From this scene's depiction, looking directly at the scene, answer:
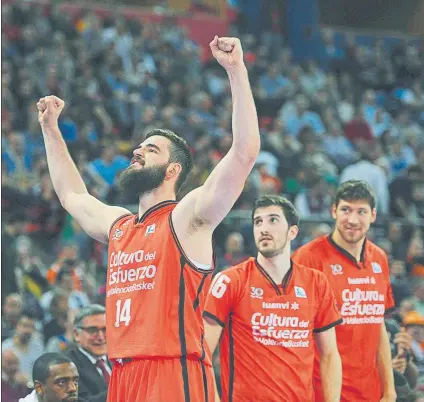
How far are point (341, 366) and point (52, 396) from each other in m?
1.96

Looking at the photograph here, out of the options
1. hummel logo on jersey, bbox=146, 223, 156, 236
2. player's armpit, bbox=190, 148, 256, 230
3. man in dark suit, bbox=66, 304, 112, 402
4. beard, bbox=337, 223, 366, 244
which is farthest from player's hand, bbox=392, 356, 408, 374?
player's armpit, bbox=190, 148, 256, 230

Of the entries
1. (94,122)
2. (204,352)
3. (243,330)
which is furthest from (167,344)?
(94,122)

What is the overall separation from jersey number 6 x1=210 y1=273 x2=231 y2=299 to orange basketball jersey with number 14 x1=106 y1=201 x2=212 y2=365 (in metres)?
1.05

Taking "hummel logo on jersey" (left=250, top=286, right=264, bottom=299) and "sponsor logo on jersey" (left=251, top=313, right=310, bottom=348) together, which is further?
"hummel logo on jersey" (left=250, top=286, right=264, bottom=299)

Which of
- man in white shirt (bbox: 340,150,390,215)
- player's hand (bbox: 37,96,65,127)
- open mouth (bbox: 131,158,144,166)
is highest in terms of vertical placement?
man in white shirt (bbox: 340,150,390,215)

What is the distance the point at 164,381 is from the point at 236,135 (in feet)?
4.29

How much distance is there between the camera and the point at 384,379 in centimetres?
675

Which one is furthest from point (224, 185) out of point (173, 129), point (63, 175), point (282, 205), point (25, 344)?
point (173, 129)

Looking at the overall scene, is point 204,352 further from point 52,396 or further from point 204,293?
point 52,396

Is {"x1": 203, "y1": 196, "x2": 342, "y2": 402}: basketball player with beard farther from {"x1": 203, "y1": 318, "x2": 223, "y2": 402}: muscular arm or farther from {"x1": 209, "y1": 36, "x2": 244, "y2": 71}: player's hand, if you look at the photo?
{"x1": 209, "y1": 36, "x2": 244, "y2": 71}: player's hand

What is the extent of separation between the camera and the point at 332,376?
6.19m

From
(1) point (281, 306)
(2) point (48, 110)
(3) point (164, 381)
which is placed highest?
(2) point (48, 110)

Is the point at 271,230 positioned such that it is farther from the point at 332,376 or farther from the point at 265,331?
the point at 332,376

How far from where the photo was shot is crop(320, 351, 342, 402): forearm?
6.19 meters
